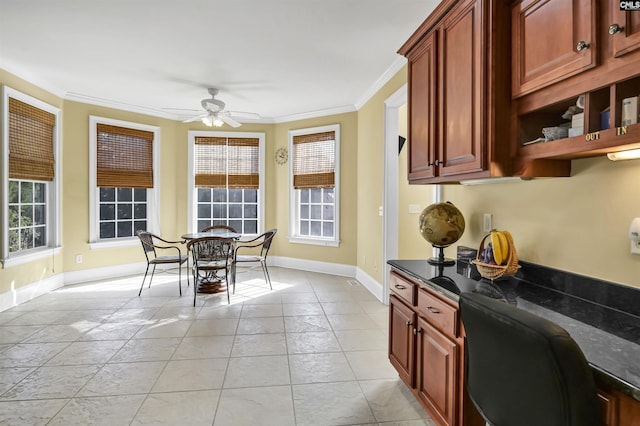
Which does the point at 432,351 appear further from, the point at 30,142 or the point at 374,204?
the point at 30,142

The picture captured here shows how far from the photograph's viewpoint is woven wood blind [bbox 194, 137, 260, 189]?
652cm

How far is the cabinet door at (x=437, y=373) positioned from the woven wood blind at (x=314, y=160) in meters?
4.13

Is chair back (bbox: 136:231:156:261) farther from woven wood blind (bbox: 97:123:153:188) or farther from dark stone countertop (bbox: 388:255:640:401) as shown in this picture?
dark stone countertop (bbox: 388:255:640:401)

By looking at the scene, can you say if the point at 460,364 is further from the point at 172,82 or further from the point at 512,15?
the point at 172,82

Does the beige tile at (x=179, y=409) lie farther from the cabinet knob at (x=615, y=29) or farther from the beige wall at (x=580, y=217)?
the cabinet knob at (x=615, y=29)

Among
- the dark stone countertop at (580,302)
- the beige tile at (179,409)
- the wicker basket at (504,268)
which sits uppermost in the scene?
the wicker basket at (504,268)

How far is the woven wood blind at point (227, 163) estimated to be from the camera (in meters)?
6.52

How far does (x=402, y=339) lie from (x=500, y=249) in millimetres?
848

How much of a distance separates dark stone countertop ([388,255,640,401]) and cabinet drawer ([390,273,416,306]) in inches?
2.6

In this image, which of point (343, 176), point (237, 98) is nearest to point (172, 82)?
point (237, 98)

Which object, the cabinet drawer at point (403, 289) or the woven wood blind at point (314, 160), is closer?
the cabinet drawer at point (403, 289)

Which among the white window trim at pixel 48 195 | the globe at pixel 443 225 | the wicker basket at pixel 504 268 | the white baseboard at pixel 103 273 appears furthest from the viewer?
the white baseboard at pixel 103 273

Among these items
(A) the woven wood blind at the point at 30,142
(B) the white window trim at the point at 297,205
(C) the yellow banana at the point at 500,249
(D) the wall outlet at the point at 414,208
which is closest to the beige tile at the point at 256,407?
(C) the yellow banana at the point at 500,249

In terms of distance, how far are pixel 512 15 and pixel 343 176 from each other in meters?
4.14
